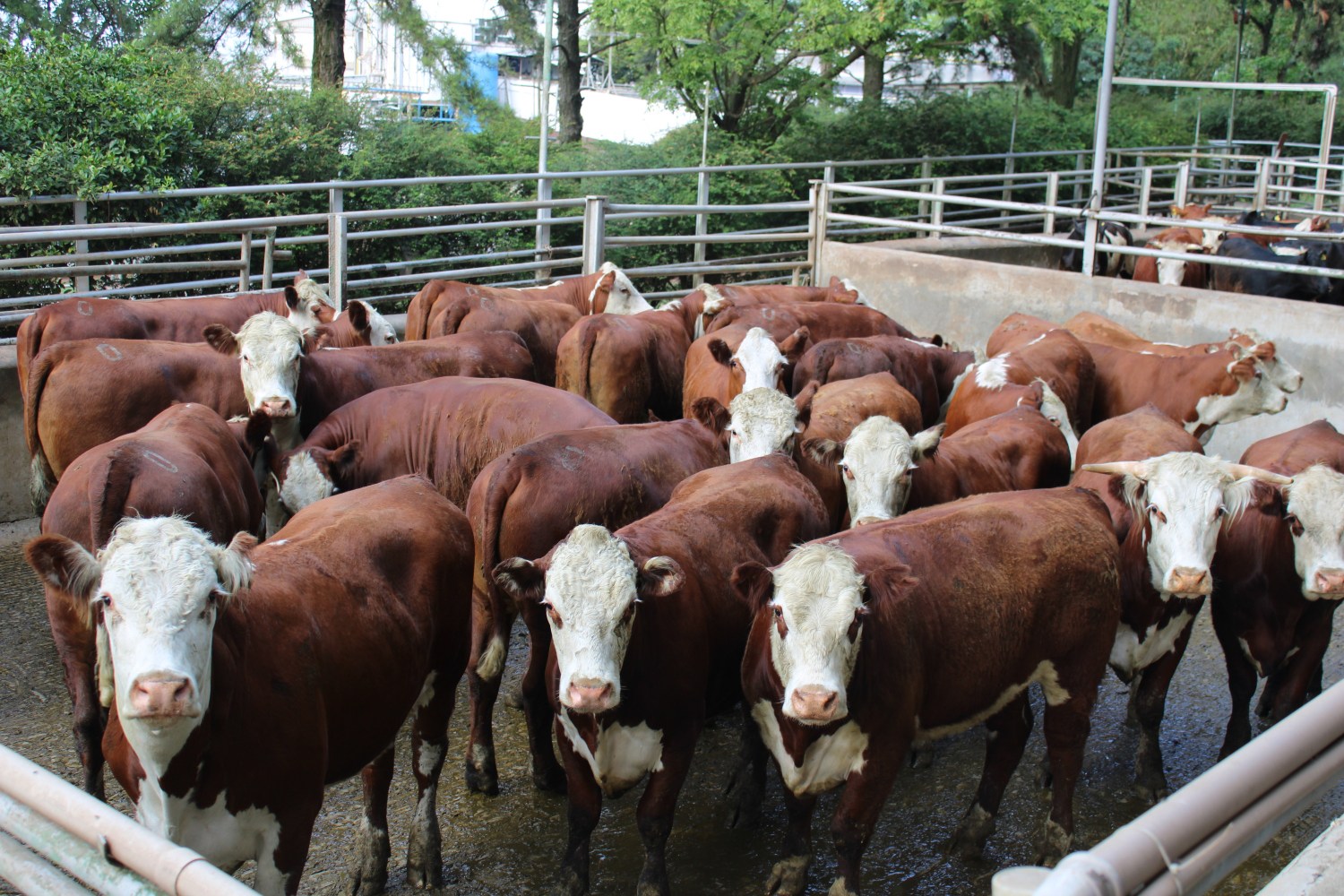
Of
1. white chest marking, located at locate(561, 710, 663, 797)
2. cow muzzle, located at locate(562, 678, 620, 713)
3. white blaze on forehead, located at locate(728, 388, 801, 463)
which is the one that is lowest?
white chest marking, located at locate(561, 710, 663, 797)

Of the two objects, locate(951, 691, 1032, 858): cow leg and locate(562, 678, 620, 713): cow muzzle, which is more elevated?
locate(562, 678, 620, 713): cow muzzle

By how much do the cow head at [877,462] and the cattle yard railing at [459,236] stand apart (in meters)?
5.45

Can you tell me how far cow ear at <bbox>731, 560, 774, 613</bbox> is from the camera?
432cm

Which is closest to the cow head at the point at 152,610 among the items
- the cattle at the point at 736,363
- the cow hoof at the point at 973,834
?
the cow hoof at the point at 973,834

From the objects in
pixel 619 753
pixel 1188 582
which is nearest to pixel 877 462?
pixel 1188 582

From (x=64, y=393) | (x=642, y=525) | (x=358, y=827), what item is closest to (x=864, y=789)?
(x=642, y=525)

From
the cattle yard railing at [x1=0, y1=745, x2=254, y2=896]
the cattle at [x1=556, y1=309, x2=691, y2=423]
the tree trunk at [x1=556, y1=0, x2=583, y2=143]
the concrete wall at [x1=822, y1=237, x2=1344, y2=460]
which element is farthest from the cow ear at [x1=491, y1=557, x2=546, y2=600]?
the tree trunk at [x1=556, y1=0, x2=583, y2=143]

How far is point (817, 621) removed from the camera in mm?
4113

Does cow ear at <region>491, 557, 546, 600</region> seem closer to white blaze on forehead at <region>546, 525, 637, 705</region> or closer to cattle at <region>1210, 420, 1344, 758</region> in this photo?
white blaze on forehead at <region>546, 525, 637, 705</region>

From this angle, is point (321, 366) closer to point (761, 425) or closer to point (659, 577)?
point (761, 425)

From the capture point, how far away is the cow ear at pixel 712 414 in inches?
260

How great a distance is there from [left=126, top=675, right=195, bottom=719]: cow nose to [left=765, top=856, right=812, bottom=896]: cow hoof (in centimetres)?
233

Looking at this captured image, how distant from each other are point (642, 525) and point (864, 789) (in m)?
1.32

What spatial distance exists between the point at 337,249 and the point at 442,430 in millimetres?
4418
